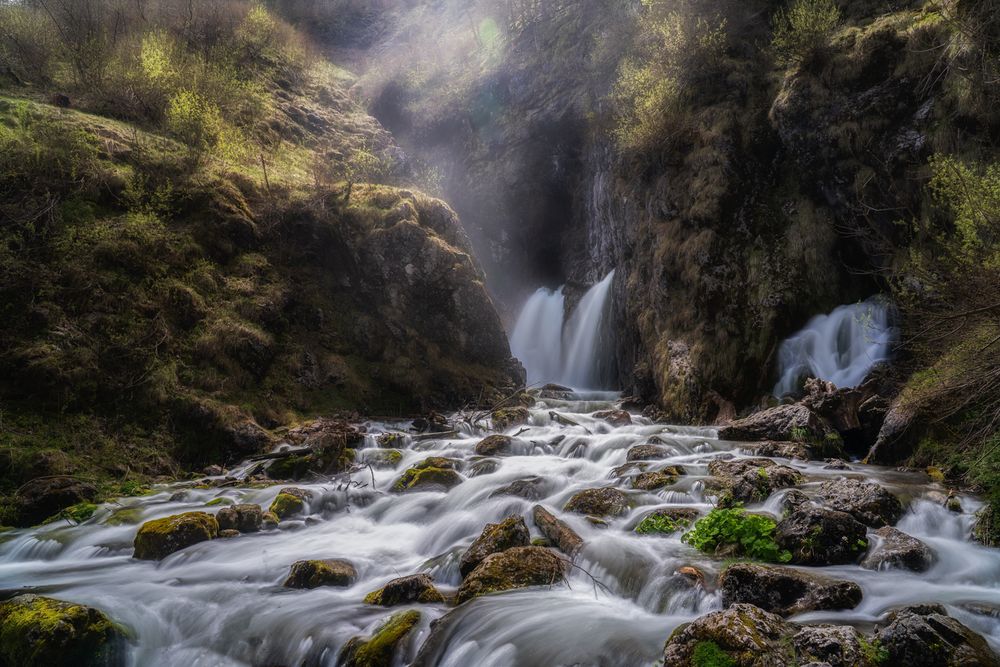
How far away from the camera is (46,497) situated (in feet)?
34.1

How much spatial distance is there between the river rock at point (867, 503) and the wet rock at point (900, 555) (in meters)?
0.70

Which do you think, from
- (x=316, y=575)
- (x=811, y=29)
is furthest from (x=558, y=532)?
(x=811, y=29)

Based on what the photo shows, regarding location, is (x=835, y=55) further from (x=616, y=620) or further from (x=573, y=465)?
(x=616, y=620)

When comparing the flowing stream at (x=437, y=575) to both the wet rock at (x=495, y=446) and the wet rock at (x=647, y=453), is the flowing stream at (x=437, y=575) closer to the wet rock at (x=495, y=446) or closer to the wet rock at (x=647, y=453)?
the wet rock at (x=647, y=453)

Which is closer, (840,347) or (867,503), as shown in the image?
(867,503)

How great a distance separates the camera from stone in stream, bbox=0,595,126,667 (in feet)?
17.4

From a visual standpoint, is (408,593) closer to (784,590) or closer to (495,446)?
(784,590)

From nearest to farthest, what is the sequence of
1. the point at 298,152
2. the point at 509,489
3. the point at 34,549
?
the point at 34,549 → the point at 509,489 → the point at 298,152

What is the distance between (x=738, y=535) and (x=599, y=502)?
2610 mm

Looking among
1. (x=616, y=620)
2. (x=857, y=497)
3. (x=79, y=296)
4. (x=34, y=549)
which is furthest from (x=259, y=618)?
(x=79, y=296)

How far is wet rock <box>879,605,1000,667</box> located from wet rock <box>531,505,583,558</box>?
3.92m

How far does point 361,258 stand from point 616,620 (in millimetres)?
18242

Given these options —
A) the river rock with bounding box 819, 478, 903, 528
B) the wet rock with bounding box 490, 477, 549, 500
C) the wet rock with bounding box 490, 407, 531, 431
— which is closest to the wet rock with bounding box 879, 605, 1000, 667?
the river rock with bounding box 819, 478, 903, 528

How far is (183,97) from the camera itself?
20844 mm
